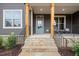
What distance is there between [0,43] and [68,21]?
37.5ft

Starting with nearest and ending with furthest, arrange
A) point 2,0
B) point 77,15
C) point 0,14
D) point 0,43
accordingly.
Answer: point 0,43, point 2,0, point 0,14, point 77,15

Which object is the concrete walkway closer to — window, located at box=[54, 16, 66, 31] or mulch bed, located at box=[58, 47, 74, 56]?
mulch bed, located at box=[58, 47, 74, 56]

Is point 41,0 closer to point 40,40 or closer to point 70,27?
point 40,40

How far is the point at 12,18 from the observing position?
17.1m

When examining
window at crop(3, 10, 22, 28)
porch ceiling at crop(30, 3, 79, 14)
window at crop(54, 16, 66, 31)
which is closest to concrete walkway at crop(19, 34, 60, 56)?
porch ceiling at crop(30, 3, 79, 14)

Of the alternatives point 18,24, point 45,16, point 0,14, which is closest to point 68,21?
point 45,16

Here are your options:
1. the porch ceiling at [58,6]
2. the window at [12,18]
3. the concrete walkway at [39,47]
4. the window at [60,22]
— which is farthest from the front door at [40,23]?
the concrete walkway at [39,47]

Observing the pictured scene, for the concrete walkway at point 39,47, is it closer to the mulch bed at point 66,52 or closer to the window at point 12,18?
the mulch bed at point 66,52

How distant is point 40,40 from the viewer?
13.5 m

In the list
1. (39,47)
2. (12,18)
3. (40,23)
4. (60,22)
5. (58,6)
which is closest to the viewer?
(39,47)

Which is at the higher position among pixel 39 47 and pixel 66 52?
pixel 39 47

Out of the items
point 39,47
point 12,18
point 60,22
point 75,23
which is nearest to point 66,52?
point 39,47

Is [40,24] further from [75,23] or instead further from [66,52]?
[66,52]

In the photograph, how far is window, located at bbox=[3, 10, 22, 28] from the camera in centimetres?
1677
